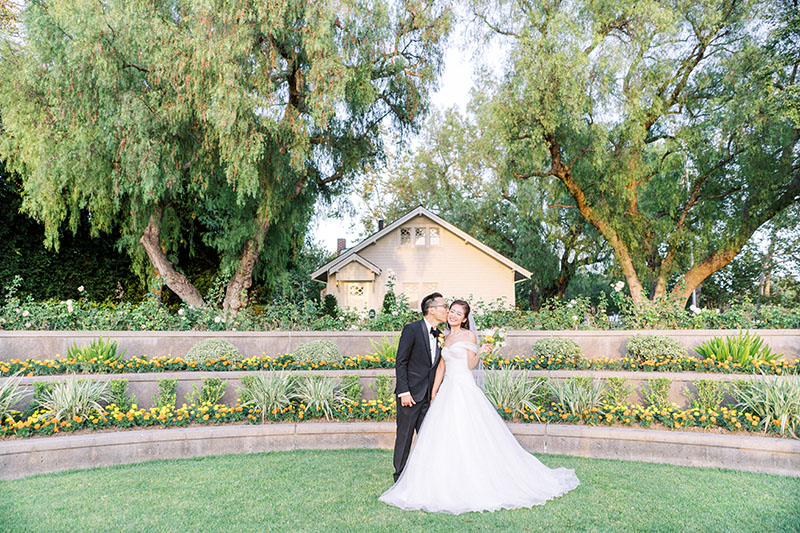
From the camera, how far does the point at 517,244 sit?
3138 centimetres

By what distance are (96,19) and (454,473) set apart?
13.8 meters

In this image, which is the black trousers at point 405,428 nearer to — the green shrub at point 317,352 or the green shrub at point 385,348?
the green shrub at point 385,348

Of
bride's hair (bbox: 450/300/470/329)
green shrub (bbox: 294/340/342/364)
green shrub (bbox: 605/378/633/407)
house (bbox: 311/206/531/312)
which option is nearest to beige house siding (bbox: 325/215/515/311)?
house (bbox: 311/206/531/312)

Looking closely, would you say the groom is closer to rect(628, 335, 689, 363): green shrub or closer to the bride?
the bride

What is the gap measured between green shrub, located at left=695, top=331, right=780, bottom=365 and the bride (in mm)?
4465

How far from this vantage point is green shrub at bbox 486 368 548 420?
7594 mm

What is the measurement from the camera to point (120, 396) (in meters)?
7.30

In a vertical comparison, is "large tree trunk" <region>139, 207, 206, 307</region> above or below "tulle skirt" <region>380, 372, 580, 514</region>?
above

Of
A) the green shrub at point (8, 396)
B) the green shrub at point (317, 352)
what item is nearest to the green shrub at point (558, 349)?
the green shrub at point (317, 352)

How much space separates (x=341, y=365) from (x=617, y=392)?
4315 millimetres

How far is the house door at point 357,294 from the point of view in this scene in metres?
24.5

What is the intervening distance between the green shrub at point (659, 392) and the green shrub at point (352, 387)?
405cm

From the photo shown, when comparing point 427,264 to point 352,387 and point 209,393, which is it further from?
point 209,393

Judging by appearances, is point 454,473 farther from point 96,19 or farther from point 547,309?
point 96,19
